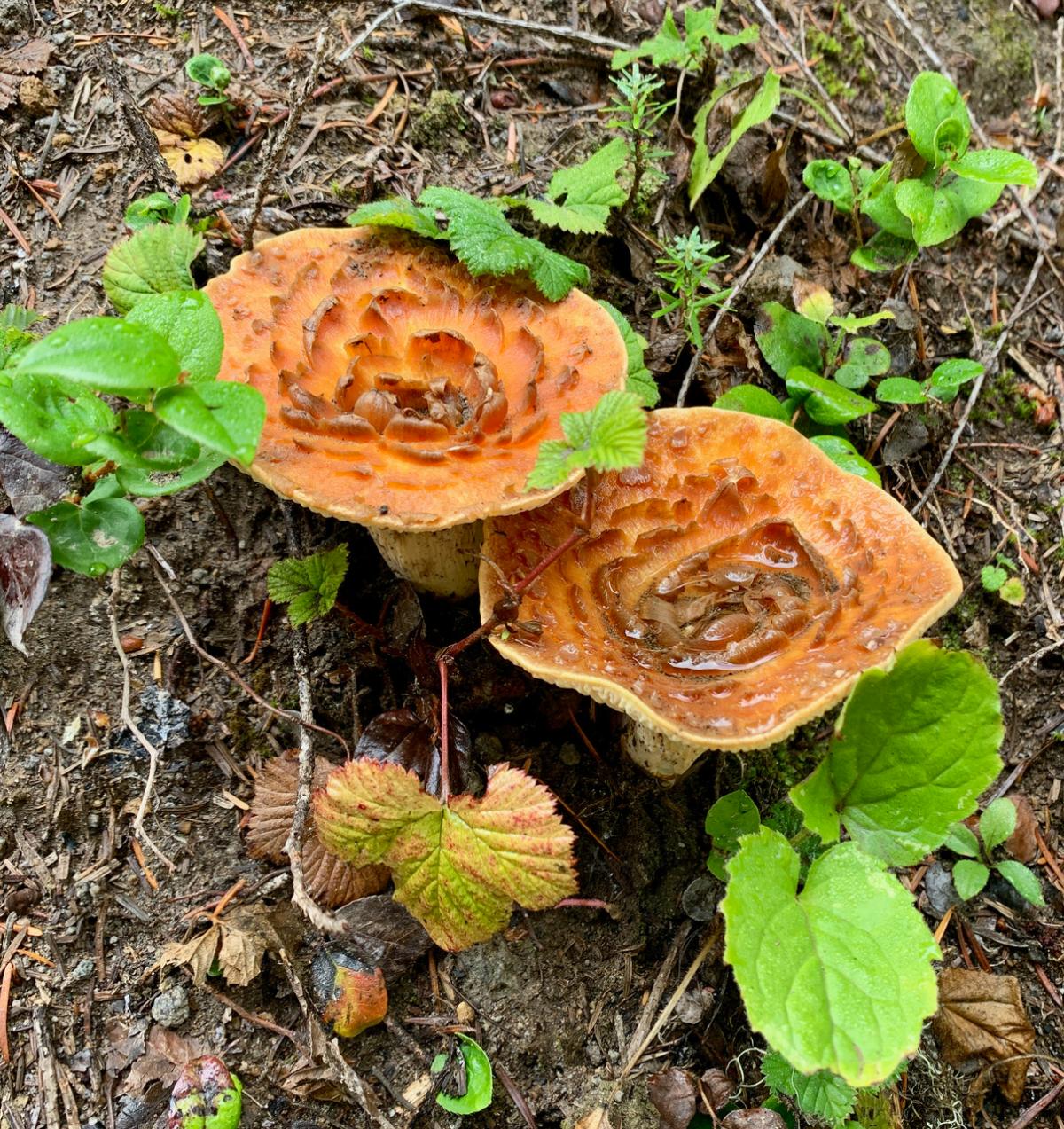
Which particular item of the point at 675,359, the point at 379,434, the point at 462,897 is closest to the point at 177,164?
the point at 379,434

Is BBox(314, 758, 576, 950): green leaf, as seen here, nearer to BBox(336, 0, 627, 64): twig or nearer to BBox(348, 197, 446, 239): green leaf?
BBox(348, 197, 446, 239): green leaf

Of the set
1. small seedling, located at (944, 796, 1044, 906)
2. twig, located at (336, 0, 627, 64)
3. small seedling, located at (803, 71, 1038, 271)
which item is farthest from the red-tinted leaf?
small seedling, located at (803, 71, 1038, 271)

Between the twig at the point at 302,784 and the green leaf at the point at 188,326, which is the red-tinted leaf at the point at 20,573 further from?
the twig at the point at 302,784

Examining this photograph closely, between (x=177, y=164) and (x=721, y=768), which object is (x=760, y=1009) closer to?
(x=721, y=768)

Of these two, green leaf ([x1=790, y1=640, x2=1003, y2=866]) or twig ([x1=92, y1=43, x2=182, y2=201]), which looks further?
→ twig ([x1=92, y1=43, x2=182, y2=201])

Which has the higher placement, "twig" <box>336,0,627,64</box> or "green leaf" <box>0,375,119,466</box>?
"twig" <box>336,0,627,64</box>

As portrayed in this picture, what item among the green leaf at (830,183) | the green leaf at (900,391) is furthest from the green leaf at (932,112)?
the green leaf at (900,391)

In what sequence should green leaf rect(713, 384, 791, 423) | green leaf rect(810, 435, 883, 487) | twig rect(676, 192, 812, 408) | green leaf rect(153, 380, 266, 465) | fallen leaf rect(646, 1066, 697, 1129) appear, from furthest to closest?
twig rect(676, 192, 812, 408) < green leaf rect(713, 384, 791, 423) < green leaf rect(810, 435, 883, 487) < fallen leaf rect(646, 1066, 697, 1129) < green leaf rect(153, 380, 266, 465)
